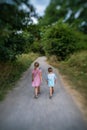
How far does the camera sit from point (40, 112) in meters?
9.98

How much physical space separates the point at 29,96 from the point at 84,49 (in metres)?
10.9

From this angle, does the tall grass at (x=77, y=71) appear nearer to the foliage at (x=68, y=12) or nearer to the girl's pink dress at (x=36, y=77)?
the girl's pink dress at (x=36, y=77)

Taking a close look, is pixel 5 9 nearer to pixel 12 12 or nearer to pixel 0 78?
pixel 12 12

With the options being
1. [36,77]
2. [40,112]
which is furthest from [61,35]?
[36,77]

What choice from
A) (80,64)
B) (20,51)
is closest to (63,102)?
(20,51)

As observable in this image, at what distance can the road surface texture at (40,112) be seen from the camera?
831 centimetres

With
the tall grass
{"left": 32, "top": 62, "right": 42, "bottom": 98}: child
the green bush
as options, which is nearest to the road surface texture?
{"left": 32, "top": 62, "right": 42, "bottom": 98}: child

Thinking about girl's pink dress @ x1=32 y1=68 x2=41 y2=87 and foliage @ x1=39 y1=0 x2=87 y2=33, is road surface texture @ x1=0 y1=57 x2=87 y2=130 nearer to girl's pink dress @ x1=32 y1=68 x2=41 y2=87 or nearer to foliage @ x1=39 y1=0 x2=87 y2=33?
girl's pink dress @ x1=32 y1=68 x2=41 y2=87

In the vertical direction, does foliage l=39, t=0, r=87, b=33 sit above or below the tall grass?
below

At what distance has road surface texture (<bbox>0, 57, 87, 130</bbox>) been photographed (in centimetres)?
831

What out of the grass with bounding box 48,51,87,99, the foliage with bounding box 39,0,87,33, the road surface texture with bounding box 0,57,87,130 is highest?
the grass with bounding box 48,51,87,99

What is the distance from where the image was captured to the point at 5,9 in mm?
2297

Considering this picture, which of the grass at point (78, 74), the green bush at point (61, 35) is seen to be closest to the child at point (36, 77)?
the grass at point (78, 74)

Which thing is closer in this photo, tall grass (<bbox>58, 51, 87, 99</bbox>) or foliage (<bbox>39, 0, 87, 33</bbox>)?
foliage (<bbox>39, 0, 87, 33</bbox>)
